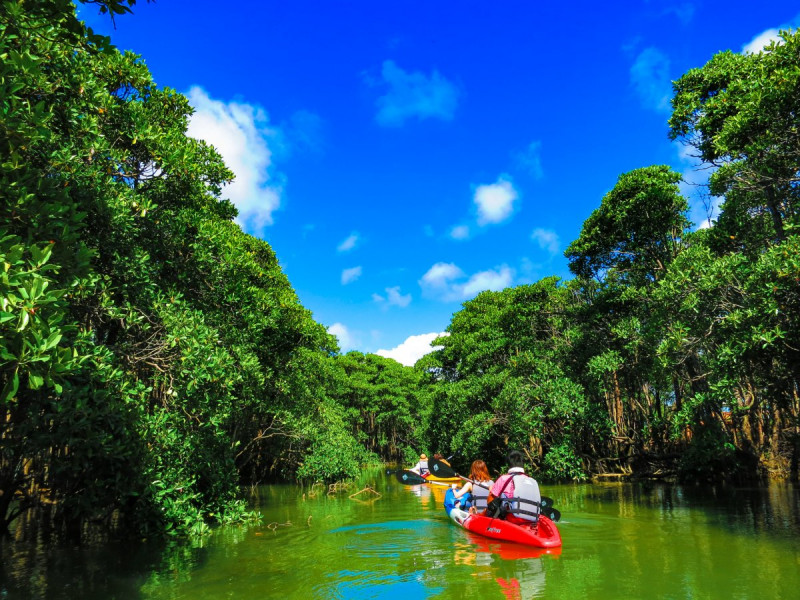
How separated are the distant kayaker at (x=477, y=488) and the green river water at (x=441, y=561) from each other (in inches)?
27.0

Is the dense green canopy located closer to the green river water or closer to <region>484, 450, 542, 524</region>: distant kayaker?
the green river water

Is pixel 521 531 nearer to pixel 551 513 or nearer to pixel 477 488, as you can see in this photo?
pixel 551 513

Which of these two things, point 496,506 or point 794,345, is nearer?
point 794,345

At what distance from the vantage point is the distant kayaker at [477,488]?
1159 centimetres

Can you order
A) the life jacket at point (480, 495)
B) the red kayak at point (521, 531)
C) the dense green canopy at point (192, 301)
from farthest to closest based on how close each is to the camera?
the life jacket at point (480, 495), the red kayak at point (521, 531), the dense green canopy at point (192, 301)

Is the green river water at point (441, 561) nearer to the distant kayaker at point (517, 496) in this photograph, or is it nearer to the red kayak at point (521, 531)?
the red kayak at point (521, 531)

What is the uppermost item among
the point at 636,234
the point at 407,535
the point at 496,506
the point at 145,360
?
the point at 636,234

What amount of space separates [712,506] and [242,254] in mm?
14384

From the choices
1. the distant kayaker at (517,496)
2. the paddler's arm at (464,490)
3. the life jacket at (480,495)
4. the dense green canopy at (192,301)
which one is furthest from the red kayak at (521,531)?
the dense green canopy at (192,301)

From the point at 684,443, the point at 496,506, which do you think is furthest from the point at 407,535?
the point at 684,443

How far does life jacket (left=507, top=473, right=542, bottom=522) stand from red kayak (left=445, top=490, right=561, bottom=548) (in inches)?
7.2

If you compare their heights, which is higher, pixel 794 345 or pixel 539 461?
pixel 794 345

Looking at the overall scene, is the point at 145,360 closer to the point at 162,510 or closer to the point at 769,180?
the point at 162,510

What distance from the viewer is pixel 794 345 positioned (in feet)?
30.3
